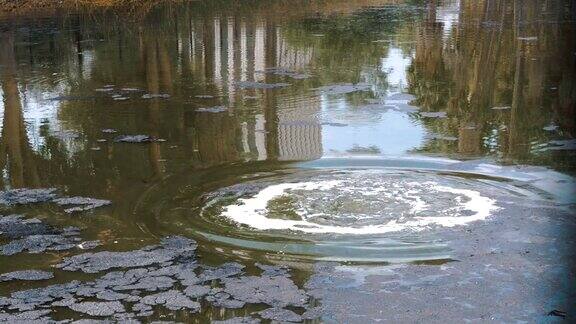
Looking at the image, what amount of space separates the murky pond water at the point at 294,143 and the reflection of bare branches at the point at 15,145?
0.04 m

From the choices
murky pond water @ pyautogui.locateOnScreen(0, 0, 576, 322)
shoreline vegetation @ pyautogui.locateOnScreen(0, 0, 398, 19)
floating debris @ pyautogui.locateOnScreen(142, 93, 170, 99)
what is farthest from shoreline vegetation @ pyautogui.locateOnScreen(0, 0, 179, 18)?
floating debris @ pyautogui.locateOnScreen(142, 93, 170, 99)

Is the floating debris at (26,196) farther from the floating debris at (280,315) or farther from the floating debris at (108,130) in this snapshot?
the floating debris at (280,315)

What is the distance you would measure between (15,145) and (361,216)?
17.1 feet

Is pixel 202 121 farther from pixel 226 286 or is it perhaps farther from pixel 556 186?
pixel 226 286

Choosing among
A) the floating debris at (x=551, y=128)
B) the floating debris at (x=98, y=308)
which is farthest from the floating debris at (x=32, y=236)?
the floating debris at (x=551, y=128)

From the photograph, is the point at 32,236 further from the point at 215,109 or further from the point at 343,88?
the point at 343,88

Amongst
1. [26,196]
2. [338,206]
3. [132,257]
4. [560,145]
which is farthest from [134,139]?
[560,145]

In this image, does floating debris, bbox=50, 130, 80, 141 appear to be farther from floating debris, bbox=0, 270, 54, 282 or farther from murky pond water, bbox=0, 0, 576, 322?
floating debris, bbox=0, 270, 54, 282

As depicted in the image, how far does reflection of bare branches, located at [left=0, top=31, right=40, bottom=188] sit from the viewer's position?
9.85m

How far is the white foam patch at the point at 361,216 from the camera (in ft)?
25.1

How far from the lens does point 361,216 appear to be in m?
7.90

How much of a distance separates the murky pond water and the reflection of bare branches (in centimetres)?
4

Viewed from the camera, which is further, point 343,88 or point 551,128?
point 343,88

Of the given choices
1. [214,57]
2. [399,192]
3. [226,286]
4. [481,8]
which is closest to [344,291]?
[226,286]
